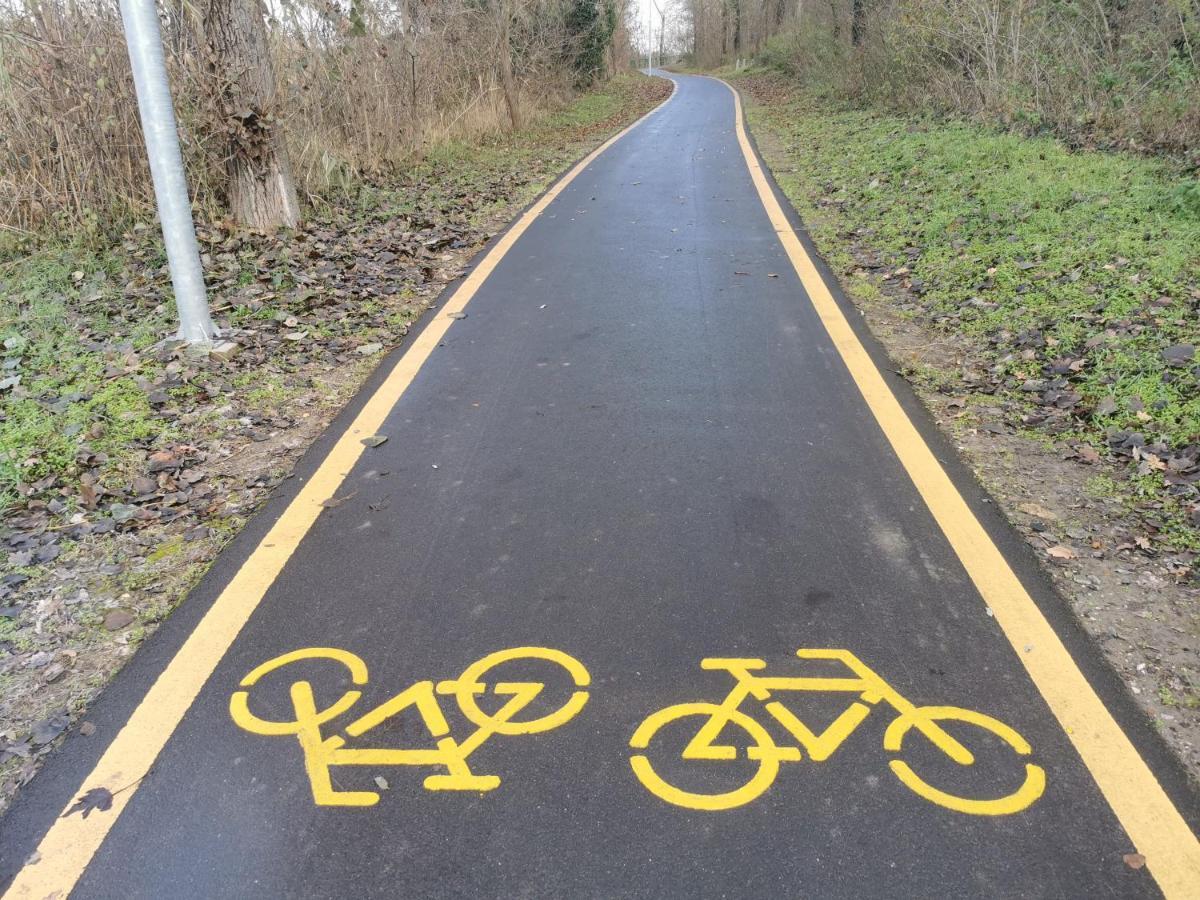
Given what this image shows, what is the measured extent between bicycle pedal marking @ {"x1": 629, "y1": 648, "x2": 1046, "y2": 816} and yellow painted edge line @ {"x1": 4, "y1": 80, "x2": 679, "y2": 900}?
1392mm

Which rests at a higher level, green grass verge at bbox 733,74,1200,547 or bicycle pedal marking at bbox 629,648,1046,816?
green grass verge at bbox 733,74,1200,547

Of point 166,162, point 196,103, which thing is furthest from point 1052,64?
point 166,162

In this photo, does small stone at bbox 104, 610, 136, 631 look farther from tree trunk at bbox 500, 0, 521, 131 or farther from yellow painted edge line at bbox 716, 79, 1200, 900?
tree trunk at bbox 500, 0, 521, 131

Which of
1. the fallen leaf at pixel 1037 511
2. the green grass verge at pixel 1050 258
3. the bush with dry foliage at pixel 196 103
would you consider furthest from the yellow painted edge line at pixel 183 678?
the bush with dry foliage at pixel 196 103

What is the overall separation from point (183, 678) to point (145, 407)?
2.56 metres

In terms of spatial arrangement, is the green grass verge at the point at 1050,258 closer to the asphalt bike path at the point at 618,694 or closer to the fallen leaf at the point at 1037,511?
the fallen leaf at the point at 1037,511

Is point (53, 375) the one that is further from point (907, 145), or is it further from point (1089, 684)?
point (907, 145)

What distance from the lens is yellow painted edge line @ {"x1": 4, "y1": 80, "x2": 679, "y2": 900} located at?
2.13m

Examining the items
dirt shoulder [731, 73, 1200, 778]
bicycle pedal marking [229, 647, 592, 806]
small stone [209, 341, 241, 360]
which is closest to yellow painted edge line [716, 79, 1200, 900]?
dirt shoulder [731, 73, 1200, 778]

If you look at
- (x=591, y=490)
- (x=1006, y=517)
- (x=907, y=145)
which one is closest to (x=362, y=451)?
(x=591, y=490)

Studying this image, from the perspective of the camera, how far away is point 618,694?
8.66 ft

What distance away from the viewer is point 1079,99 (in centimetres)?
1074

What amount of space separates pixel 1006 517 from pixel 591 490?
5.78 feet

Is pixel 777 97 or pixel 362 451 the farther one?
pixel 777 97
